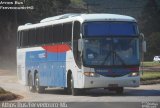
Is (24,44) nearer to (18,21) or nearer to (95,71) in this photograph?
(95,71)

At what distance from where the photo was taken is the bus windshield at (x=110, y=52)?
84.7 ft

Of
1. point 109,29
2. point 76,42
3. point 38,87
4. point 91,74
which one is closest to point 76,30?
point 76,42

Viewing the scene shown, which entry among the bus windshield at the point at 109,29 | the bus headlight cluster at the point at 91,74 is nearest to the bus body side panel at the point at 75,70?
the bus headlight cluster at the point at 91,74

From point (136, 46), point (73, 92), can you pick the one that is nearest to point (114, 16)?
point (136, 46)

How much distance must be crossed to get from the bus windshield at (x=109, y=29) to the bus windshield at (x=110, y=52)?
0.24 m

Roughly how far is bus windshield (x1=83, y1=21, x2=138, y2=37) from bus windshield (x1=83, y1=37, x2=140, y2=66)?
9.5 inches

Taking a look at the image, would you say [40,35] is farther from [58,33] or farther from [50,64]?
[58,33]

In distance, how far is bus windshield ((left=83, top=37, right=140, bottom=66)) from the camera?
2583 cm

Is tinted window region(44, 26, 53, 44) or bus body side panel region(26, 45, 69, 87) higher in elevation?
tinted window region(44, 26, 53, 44)

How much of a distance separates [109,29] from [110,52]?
1.10 metres

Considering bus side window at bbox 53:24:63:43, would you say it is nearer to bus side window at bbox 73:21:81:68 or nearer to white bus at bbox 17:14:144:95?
white bus at bbox 17:14:144:95

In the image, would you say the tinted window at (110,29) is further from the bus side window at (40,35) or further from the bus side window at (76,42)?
the bus side window at (40,35)

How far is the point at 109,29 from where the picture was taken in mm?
26391

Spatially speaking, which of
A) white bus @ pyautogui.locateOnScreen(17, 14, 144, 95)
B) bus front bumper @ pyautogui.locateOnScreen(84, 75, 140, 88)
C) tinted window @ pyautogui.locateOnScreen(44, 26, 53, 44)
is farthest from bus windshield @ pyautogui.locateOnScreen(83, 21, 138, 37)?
tinted window @ pyautogui.locateOnScreen(44, 26, 53, 44)
